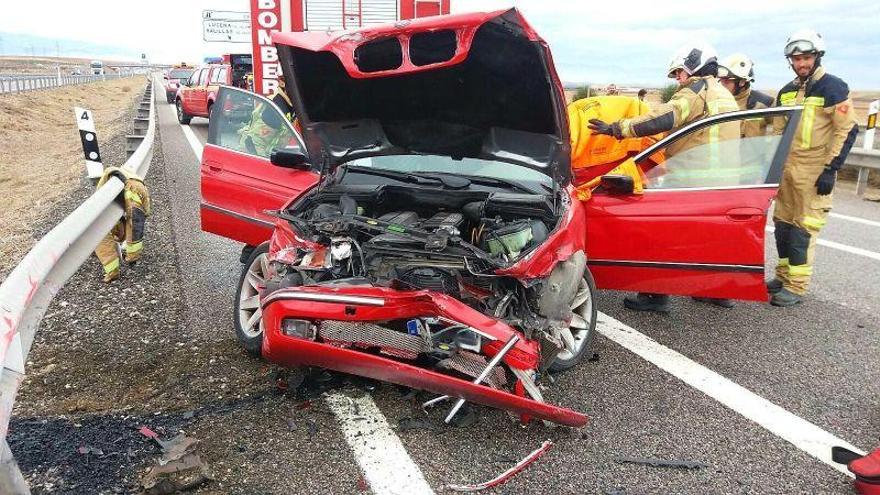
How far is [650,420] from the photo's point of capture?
3322 millimetres

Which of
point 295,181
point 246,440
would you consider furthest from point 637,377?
point 295,181

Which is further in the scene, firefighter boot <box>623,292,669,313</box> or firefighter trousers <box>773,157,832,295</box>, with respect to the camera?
firefighter trousers <box>773,157,832,295</box>

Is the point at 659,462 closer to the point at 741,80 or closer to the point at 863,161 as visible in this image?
the point at 741,80

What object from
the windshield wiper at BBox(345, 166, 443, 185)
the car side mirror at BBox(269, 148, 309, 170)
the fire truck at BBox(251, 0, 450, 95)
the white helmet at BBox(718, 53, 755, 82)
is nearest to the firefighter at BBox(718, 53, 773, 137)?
the white helmet at BBox(718, 53, 755, 82)

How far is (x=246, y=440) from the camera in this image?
3.01 meters

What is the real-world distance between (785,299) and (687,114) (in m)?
1.70

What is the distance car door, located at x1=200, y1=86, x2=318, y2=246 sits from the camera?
4914 millimetres

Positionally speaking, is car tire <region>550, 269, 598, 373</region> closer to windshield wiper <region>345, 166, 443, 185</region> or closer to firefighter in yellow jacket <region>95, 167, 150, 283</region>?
windshield wiper <region>345, 166, 443, 185</region>

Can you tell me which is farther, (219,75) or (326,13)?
(219,75)

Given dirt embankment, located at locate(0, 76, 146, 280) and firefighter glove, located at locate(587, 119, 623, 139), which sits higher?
firefighter glove, located at locate(587, 119, 623, 139)

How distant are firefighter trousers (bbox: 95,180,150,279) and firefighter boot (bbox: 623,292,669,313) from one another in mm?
4017

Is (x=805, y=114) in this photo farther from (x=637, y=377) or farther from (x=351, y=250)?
(x=351, y=250)

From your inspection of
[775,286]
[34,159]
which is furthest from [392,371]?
[34,159]

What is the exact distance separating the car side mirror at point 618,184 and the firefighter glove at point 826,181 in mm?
1916
